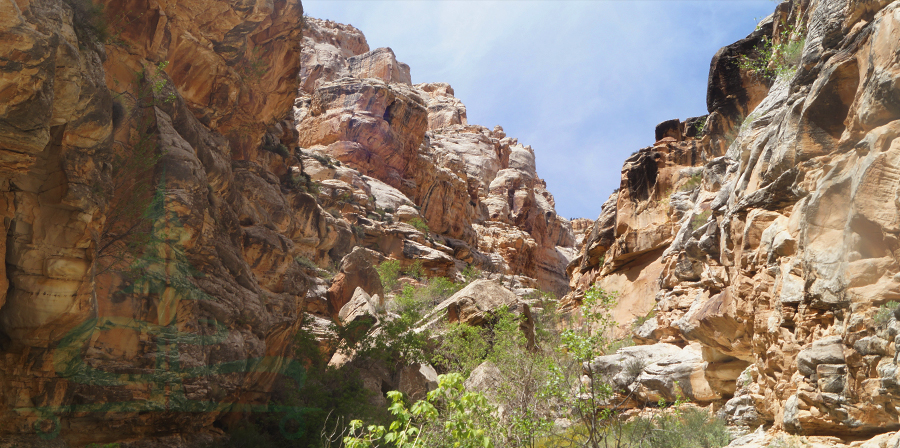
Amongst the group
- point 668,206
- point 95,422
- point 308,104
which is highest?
point 308,104

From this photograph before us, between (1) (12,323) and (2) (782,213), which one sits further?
(2) (782,213)

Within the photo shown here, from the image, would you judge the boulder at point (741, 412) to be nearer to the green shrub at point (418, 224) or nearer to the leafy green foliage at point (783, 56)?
the leafy green foliage at point (783, 56)

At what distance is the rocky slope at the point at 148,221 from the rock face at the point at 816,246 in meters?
13.6

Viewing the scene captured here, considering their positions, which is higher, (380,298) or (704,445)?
(380,298)

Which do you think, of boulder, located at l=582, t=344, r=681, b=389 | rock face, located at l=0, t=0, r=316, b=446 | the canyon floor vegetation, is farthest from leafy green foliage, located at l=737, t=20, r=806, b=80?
rock face, located at l=0, t=0, r=316, b=446

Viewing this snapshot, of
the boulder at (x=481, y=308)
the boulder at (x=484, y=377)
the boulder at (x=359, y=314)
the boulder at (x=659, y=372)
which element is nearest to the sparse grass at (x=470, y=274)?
the boulder at (x=481, y=308)

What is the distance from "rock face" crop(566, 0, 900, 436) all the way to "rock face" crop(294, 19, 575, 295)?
124 feet

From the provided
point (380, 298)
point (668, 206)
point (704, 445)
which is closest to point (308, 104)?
point (380, 298)

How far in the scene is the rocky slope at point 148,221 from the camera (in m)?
9.23

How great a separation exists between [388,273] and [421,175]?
77.1 ft

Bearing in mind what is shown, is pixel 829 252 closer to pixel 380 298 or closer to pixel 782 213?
→ pixel 782 213

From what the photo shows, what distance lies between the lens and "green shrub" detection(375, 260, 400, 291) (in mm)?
45125

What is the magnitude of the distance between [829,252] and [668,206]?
79.9 feet

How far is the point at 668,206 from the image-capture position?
109 feet
